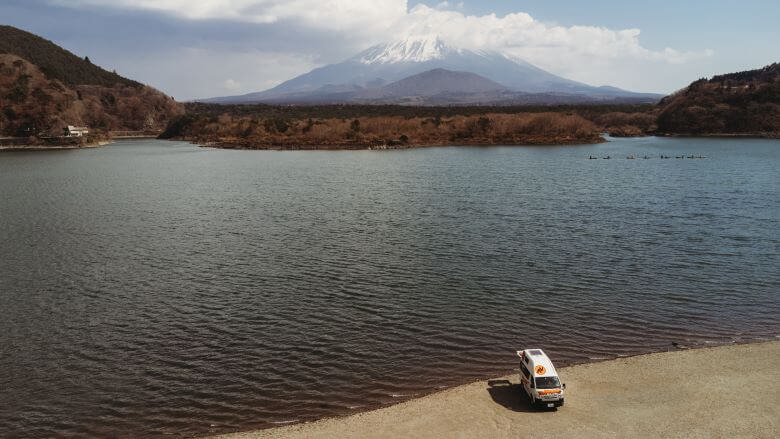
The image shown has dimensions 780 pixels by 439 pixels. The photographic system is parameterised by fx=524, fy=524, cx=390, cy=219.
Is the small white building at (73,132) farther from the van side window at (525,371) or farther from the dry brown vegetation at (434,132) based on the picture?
the van side window at (525,371)

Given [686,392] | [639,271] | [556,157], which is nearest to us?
[686,392]

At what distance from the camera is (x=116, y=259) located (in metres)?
39.9

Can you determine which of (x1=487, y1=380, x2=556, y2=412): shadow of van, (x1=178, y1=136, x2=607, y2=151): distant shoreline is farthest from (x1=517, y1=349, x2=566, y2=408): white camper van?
(x1=178, y1=136, x2=607, y2=151): distant shoreline

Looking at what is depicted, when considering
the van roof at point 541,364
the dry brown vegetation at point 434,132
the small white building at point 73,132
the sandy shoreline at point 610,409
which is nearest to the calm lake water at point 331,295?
the sandy shoreline at point 610,409

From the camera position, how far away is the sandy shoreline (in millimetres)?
17500

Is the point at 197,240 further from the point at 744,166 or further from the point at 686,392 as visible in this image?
the point at 744,166

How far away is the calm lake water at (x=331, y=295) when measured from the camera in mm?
21094

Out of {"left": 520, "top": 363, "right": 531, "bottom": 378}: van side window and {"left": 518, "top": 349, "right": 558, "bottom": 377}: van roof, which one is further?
{"left": 520, "top": 363, "right": 531, "bottom": 378}: van side window

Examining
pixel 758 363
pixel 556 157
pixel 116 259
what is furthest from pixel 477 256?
pixel 556 157

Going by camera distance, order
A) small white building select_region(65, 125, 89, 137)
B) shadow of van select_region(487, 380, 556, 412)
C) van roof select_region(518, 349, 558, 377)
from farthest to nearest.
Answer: small white building select_region(65, 125, 89, 137) < shadow of van select_region(487, 380, 556, 412) < van roof select_region(518, 349, 558, 377)

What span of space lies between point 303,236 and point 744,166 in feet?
312

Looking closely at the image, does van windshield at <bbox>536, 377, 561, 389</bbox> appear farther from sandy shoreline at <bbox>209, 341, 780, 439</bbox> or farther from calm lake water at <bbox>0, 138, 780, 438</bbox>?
calm lake water at <bbox>0, 138, 780, 438</bbox>

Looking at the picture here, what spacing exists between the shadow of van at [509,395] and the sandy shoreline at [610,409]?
1.5 inches

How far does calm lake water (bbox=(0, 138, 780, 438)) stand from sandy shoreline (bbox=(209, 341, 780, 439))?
58.3 inches
